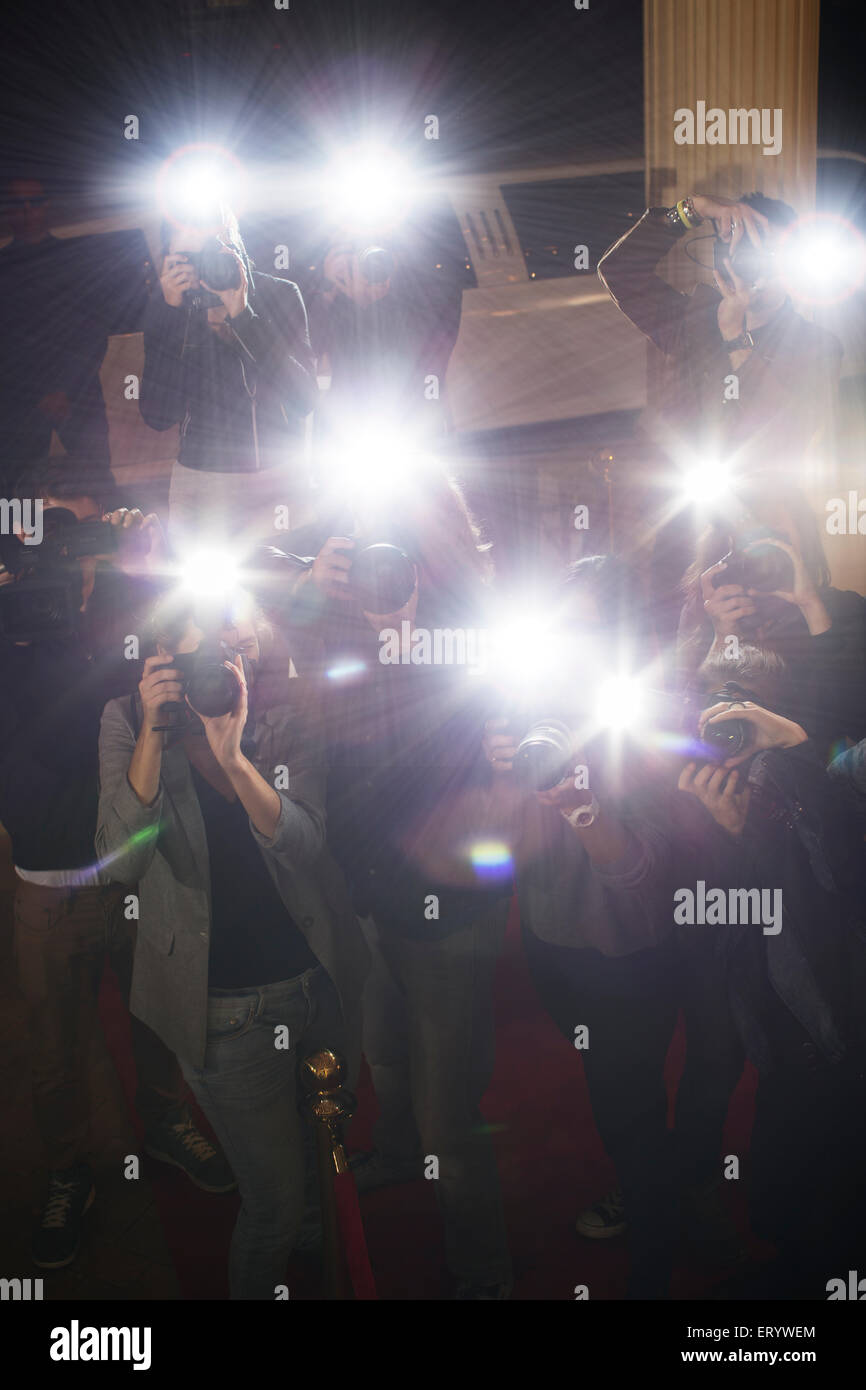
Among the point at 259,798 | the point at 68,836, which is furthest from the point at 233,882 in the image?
the point at 68,836

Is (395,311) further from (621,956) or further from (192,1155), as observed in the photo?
(192,1155)

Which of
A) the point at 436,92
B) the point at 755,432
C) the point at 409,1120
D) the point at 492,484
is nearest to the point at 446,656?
the point at 492,484

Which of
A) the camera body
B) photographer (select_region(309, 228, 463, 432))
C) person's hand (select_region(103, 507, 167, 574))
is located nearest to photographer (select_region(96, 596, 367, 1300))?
person's hand (select_region(103, 507, 167, 574))

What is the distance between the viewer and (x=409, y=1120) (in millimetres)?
2654

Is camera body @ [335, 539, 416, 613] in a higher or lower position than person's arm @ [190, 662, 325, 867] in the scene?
higher

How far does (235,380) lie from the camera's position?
2.59 meters

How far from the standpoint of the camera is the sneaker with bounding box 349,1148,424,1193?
2.66 m

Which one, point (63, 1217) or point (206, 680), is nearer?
point (206, 680)

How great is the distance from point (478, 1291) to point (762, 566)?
5.90 ft

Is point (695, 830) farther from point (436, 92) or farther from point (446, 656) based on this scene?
point (436, 92)

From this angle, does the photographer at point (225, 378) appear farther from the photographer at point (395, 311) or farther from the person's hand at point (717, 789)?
the person's hand at point (717, 789)

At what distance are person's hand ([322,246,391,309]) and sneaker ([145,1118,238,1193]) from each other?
6.38 feet

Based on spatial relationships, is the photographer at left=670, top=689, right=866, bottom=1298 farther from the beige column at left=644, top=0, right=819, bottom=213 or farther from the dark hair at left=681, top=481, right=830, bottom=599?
the beige column at left=644, top=0, right=819, bottom=213
